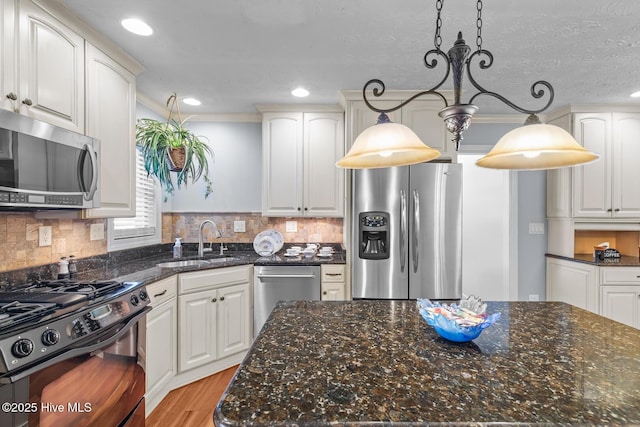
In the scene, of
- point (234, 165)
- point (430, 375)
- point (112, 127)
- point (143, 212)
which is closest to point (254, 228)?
point (234, 165)

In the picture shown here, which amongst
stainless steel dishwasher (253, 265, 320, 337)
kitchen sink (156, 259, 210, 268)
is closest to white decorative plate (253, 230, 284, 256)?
stainless steel dishwasher (253, 265, 320, 337)

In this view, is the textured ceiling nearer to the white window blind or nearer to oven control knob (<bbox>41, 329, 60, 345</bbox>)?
the white window blind

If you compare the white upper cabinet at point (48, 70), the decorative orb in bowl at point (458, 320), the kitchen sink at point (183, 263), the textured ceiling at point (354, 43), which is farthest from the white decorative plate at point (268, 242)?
the decorative orb in bowl at point (458, 320)

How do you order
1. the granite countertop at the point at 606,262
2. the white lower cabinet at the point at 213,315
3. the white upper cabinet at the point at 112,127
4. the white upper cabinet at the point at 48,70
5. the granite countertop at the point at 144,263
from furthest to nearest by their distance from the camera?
1. the granite countertop at the point at 606,262
2. the white lower cabinet at the point at 213,315
3. the white upper cabinet at the point at 112,127
4. the granite countertop at the point at 144,263
5. the white upper cabinet at the point at 48,70

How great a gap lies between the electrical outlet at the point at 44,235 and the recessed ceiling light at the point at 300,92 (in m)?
2.04

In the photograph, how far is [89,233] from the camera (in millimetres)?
2312

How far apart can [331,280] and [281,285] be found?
441 mm

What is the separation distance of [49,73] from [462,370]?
7.32 ft

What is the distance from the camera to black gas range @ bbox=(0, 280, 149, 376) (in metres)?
1.09

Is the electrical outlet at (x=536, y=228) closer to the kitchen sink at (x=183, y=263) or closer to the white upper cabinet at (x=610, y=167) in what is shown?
the white upper cabinet at (x=610, y=167)

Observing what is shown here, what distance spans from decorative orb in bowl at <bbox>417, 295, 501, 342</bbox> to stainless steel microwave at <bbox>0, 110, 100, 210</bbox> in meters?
1.70

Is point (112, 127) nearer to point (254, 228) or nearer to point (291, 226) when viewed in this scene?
point (254, 228)

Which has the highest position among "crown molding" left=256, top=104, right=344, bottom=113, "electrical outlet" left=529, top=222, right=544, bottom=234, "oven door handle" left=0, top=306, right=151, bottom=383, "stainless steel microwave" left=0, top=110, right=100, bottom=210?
"crown molding" left=256, top=104, right=344, bottom=113

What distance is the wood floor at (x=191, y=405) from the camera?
213 cm
